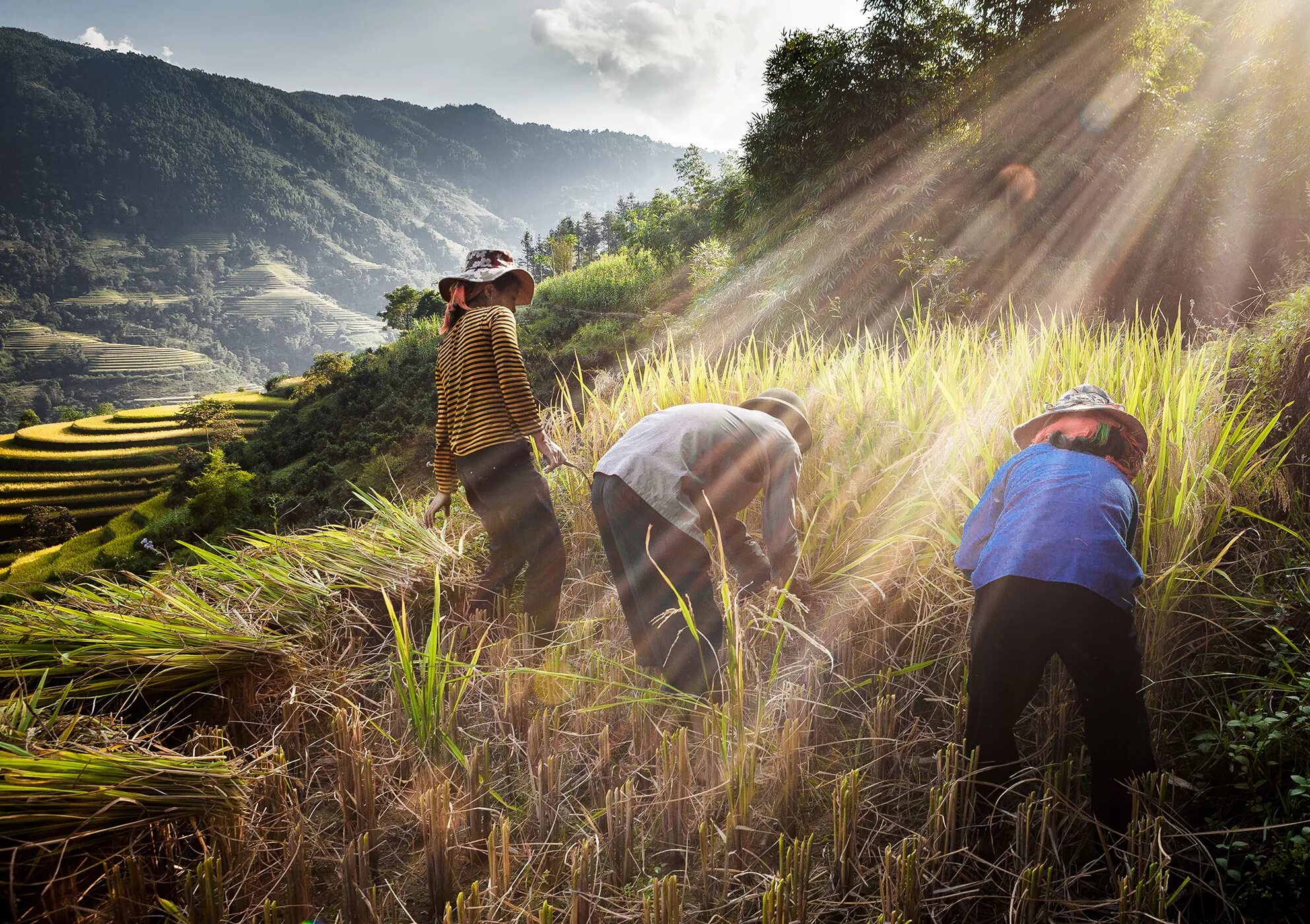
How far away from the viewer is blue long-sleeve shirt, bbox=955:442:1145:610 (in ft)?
4.55

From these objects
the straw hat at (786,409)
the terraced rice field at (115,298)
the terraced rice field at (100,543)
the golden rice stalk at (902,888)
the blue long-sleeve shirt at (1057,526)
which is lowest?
the terraced rice field at (100,543)

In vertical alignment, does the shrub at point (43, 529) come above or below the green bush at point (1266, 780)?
below

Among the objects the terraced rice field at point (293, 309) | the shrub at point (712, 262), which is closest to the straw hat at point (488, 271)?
the shrub at point (712, 262)

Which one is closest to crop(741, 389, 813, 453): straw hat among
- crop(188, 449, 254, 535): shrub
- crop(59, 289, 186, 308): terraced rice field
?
crop(188, 449, 254, 535): shrub

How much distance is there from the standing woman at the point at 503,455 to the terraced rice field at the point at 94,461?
2531 inches

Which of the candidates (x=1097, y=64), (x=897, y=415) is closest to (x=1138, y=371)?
(x=897, y=415)

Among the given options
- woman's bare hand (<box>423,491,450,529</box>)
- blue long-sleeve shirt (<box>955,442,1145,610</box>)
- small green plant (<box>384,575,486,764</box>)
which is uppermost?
woman's bare hand (<box>423,491,450,529</box>)

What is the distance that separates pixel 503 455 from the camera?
2373mm

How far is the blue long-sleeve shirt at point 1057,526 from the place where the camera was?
1.39 m

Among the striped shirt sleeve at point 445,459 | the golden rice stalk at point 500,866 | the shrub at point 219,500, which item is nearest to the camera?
the golden rice stalk at point 500,866

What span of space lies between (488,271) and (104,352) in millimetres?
175853

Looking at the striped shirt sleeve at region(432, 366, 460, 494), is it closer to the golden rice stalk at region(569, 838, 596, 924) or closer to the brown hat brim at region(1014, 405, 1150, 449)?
the golden rice stalk at region(569, 838, 596, 924)

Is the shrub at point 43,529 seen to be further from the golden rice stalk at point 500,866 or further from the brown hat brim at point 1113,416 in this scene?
the brown hat brim at point 1113,416

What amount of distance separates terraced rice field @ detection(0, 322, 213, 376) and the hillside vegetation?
158 metres
